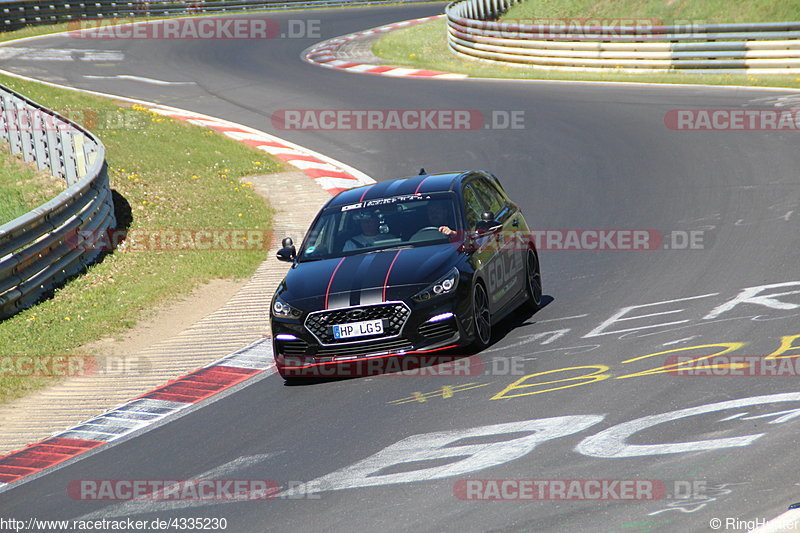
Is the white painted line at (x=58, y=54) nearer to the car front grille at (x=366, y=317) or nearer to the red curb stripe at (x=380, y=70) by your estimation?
the red curb stripe at (x=380, y=70)

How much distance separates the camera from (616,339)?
31.5 feet

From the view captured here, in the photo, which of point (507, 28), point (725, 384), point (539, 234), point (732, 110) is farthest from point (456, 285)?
point (507, 28)

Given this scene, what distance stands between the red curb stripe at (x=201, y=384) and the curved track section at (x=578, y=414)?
1.35ft

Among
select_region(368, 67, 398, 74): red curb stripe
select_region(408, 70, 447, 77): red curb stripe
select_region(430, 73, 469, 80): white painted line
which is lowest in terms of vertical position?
select_region(368, 67, 398, 74): red curb stripe

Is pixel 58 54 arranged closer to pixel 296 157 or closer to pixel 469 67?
pixel 469 67

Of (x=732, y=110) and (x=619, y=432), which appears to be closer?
(x=619, y=432)

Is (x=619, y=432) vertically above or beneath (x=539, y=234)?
above

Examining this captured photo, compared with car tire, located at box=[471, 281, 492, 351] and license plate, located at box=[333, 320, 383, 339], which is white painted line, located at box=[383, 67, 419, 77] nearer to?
car tire, located at box=[471, 281, 492, 351]

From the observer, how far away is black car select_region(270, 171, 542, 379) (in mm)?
9211

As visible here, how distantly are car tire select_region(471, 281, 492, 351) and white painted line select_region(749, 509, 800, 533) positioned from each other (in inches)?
179

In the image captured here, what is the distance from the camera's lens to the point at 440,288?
931 cm

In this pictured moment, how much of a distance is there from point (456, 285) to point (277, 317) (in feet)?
5.38

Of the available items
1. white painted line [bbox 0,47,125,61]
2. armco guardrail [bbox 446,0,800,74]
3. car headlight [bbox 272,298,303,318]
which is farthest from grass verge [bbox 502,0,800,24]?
car headlight [bbox 272,298,303,318]

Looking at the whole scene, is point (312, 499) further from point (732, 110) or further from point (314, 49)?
point (314, 49)
